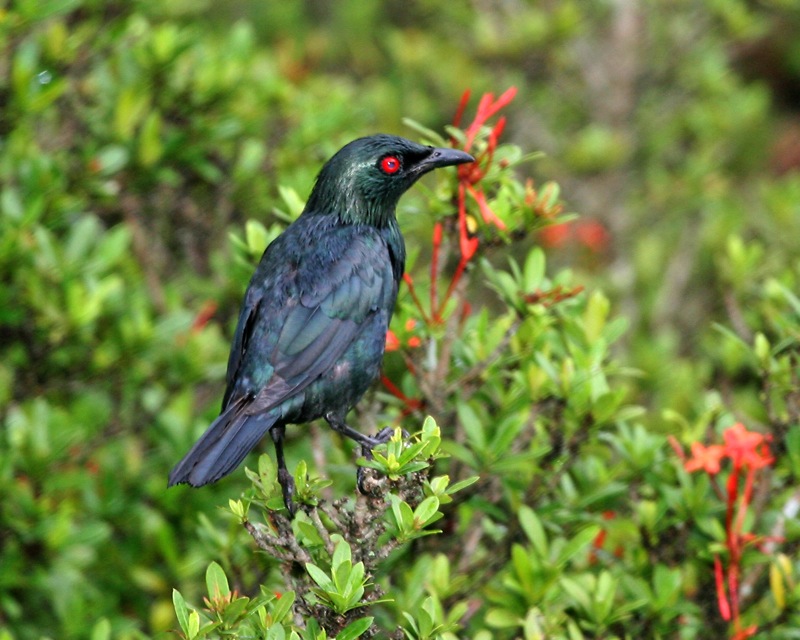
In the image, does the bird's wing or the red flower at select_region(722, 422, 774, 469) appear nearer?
the red flower at select_region(722, 422, 774, 469)

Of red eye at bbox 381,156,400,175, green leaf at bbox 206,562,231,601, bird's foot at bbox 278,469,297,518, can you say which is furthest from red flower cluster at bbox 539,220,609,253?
green leaf at bbox 206,562,231,601

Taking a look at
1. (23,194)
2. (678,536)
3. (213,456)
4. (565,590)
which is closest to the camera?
(213,456)

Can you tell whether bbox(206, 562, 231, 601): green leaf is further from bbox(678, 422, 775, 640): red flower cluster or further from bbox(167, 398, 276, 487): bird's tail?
bbox(678, 422, 775, 640): red flower cluster

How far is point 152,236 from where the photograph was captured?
17.3ft

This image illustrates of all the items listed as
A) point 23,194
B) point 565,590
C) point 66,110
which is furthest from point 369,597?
point 66,110

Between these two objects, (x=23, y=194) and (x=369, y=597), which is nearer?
(x=369, y=597)

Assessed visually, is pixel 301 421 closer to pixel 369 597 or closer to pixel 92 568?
pixel 369 597

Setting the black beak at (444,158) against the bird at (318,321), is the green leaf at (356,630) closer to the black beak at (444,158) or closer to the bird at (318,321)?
the bird at (318,321)

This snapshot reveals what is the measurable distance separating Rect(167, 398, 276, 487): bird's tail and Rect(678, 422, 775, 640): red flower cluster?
4.07ft

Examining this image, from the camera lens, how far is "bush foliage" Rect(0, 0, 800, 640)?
3.11 m

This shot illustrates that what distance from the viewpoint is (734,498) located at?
125 inches

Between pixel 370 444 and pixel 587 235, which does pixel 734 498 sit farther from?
pixel 587 235

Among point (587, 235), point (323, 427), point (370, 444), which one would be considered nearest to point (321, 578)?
point (370, 444)

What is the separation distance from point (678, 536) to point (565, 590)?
1.59 feet
